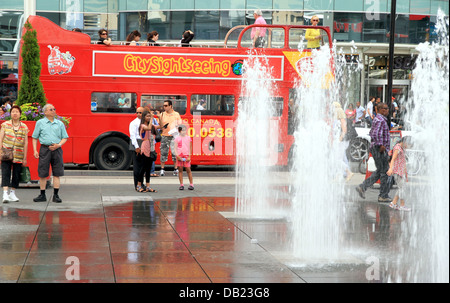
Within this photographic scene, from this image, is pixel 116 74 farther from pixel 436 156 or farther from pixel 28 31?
pixel 436 156

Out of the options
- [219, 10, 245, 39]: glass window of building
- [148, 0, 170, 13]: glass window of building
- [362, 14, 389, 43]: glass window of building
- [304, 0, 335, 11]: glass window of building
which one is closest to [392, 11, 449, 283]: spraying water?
[219, 10, 245, 39]: glass window of building

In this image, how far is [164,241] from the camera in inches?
333

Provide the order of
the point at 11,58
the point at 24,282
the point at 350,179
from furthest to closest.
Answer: the point at 11,58
the point at 350,179
the point at 24,282

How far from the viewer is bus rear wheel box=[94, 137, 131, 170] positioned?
18703 mm

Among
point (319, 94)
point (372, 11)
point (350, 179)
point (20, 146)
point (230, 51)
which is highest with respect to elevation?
point (372, 11)

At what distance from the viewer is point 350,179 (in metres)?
17.0

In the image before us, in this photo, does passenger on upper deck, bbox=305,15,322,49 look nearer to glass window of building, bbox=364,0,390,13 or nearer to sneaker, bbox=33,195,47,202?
sneaker, bbox=33,195,47,202

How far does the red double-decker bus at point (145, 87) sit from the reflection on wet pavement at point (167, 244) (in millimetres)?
7078

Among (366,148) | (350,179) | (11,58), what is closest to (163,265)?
(350,179)

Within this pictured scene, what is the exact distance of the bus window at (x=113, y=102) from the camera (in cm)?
1873

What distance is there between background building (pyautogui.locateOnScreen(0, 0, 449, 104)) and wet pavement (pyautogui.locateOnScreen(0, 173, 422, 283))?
68.8 feet

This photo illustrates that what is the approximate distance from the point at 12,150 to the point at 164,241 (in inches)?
183

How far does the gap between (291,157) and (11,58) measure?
771 inches

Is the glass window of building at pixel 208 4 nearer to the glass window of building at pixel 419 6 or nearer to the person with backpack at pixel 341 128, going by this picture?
the glass window of building at pixel 419 6
